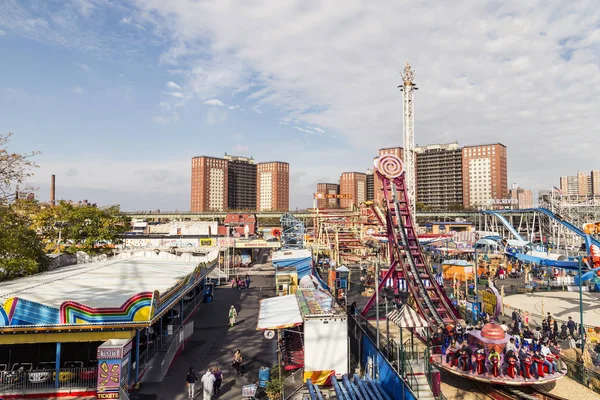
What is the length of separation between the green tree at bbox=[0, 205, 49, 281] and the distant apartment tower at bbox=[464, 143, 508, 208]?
441ft

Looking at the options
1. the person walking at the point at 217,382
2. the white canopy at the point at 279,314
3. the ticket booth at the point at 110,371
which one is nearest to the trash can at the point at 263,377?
the person walking at the point at 217,382

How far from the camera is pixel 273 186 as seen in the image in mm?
176750

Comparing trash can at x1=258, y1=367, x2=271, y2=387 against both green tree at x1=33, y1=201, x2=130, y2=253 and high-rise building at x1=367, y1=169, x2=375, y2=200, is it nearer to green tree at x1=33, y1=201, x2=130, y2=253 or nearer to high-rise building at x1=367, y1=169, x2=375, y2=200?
green tree at x1=33, y1=201, x2=130, y2=253

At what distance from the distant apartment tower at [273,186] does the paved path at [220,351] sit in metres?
145

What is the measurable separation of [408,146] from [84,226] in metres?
57.1

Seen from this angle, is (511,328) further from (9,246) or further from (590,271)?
(9,246)

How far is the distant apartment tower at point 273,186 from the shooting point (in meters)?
176

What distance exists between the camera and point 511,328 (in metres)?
22.2

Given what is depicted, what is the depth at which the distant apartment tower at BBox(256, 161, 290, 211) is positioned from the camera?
6939 inches

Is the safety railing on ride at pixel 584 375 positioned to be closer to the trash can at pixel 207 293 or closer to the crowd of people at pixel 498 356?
the crowd of people at pixel 498 356

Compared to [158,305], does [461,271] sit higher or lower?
lower

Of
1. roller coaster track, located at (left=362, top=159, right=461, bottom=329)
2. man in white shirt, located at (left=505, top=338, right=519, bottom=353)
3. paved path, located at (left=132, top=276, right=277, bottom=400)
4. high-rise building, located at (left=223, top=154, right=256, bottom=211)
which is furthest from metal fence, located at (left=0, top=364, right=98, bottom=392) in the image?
high-rise building, located at (left=223, top=154, right=256, bottom=211)

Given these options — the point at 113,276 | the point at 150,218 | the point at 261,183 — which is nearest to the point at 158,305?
the point at 113,276

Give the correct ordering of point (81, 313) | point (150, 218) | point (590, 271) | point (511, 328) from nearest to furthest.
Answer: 1. point (81, 313)
2. point (511, 328)
3. point (590, 271)
4. point (150, 218)
